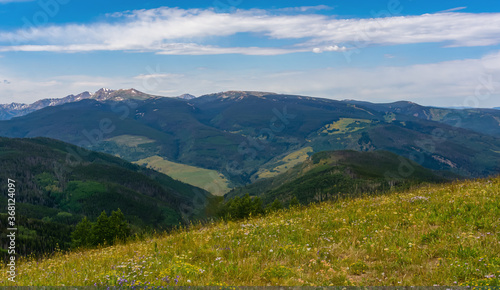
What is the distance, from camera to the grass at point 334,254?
7.57m

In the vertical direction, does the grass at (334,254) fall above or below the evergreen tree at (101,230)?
above

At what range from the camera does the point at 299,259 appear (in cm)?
902

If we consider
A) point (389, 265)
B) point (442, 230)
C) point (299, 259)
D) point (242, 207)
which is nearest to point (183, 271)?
point (299, 259)

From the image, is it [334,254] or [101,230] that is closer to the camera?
[334,254]

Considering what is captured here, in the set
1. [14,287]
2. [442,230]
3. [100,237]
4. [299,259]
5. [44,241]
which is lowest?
[44,241]

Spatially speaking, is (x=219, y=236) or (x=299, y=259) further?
(x=219, y=236)

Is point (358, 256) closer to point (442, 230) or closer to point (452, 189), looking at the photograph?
point (442, 230)

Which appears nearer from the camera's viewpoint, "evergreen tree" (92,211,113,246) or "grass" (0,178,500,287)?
"grass" (0,178,500,287)

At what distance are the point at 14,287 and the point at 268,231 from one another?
25.8 ft

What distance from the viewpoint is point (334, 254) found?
9.19 m

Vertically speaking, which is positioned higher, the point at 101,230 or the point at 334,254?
the point at 334,254

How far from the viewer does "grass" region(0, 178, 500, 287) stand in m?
7.57

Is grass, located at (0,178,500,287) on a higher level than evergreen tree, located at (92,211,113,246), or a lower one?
higher

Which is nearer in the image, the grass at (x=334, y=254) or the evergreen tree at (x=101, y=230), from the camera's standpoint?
the grass at (x=334, y=254)
